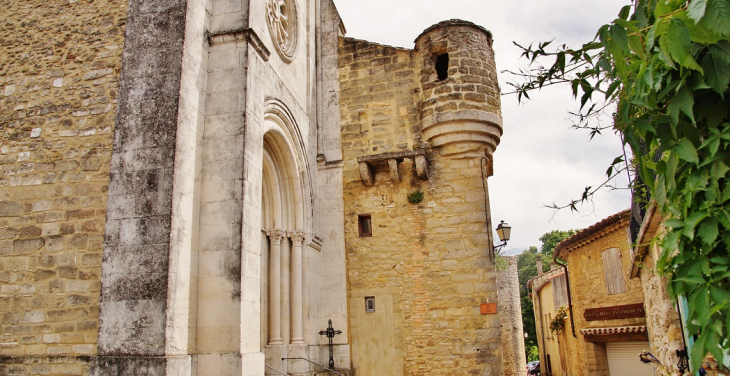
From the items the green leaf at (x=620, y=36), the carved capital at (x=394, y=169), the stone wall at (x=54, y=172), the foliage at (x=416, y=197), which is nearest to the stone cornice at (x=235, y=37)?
the stone wall at (x=54, y=172)

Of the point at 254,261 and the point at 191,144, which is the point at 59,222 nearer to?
the point at 191,144

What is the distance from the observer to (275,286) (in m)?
9.45

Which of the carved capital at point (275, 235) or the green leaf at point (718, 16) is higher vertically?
the carved capital at point (275, 235)

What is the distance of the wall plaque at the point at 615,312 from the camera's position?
15.6 metres

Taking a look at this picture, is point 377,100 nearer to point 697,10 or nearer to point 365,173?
point 365,173

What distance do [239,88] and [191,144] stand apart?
0.98 m

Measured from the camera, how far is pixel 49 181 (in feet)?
22.9

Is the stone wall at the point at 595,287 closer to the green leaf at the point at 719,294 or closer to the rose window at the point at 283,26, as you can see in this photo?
the rose window at the point at 283,26

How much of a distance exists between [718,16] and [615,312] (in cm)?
1539

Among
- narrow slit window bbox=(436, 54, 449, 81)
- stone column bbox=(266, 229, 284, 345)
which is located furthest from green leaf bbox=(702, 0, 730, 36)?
narrow slit window bbox=(436, 54, 449, 81)

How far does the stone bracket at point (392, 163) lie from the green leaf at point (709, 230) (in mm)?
7974

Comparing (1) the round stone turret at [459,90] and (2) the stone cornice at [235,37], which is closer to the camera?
(2) the stone cornice at [235,37]

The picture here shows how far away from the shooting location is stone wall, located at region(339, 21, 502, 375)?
32.6ft

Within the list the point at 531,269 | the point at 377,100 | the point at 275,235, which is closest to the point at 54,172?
the point at 275,235
